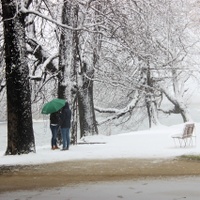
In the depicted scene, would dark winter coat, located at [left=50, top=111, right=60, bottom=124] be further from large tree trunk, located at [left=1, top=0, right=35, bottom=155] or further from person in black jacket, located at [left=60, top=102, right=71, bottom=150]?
large tree trunk, located at [left=1, top=0, right=35, bottom=155]

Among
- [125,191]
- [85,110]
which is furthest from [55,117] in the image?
[125,191]

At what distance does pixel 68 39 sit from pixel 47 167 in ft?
25.5

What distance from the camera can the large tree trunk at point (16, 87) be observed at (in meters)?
14.6

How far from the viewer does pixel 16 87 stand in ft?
48.1

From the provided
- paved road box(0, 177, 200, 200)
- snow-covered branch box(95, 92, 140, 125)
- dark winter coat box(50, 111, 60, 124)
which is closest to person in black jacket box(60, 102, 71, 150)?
dark winter coat box(50, 111, 60, 124)

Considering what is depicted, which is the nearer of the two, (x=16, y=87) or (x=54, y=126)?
(x=16, y=87)

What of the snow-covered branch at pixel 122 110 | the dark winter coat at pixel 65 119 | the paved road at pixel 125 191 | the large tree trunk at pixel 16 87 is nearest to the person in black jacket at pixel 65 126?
the dark winter coat at pixel 65 119

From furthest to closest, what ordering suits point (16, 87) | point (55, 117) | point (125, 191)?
point (55, 117)
point (16, 87)
point (125, 191)

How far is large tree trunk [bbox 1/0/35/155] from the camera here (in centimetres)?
1464

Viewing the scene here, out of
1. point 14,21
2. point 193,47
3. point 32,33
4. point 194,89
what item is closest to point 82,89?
point 32,33

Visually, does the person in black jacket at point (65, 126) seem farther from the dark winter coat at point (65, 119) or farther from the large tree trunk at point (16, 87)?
the large tree trunk at point (16, 87)

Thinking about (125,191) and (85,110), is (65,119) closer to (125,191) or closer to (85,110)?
(85,110)

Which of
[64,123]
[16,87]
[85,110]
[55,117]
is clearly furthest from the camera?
[85,110]

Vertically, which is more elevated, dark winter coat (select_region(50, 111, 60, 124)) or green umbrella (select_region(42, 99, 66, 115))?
green umbrella (select_region(42, 99, 66, 115))
